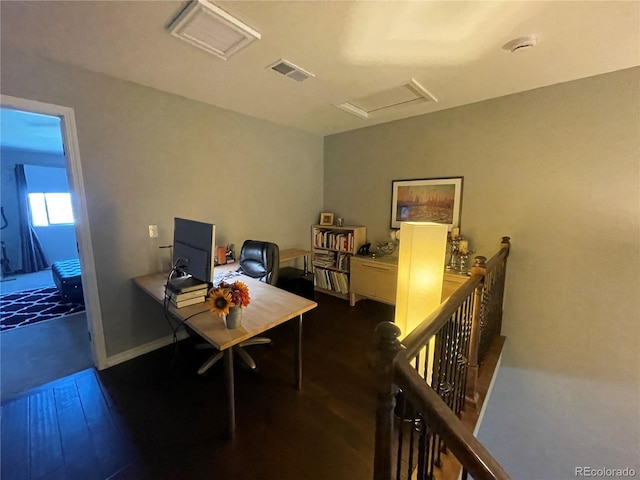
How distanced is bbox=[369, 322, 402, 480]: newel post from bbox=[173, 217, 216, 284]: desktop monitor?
1.19m

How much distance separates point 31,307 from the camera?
3.47m

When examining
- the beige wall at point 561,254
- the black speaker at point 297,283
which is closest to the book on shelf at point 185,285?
the black speaker at point 297,283

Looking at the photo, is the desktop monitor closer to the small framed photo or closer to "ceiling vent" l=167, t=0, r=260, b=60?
"ceiling vent" l=167, t=0, r=260, b=60

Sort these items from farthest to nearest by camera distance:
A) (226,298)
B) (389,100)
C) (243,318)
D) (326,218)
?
(326,218) < (389,100) < (243,318) < (226,298)

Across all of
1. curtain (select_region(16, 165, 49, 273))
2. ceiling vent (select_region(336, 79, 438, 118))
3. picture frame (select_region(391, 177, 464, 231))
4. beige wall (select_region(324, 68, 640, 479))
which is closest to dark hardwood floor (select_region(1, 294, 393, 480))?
beige wall (select_region(324, 68, 640, 479))

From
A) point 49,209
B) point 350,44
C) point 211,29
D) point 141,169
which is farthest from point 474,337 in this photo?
point 49,209

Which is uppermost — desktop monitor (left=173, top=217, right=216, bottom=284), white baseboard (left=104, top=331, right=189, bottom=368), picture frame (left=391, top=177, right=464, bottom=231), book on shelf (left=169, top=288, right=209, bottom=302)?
picture frame (left=391, top=177, right=464, bottom=231)

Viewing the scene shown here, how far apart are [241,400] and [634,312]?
3.11 metres

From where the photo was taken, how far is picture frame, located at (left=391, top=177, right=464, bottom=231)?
2902 mm

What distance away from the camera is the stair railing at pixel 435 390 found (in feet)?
2.33

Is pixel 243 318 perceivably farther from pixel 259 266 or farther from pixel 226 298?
pixel 259 266

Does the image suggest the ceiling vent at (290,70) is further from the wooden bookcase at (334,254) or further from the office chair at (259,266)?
the wooden bookcase at (334,254)

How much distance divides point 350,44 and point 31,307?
4.92 m

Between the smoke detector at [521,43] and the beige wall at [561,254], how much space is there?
0.89m
